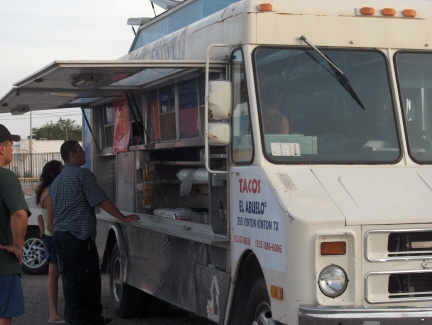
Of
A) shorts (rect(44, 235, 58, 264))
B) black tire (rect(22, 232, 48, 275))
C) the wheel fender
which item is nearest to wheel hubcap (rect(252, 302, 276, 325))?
the wheel fender

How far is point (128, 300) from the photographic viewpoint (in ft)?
28.9

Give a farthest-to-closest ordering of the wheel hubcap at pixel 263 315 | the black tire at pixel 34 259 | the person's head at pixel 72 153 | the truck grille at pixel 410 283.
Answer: the black tire at pixel 34 259 → the person's head at pixel 72 153 → the wheel hubcap at pixel 263 315 → the truck grille at pixel 410 283

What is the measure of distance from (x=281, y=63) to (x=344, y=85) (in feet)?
1.62

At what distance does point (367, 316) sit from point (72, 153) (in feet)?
15.0

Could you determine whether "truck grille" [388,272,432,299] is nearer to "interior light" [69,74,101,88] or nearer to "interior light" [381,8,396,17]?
"interior light" [381,8,396,17]

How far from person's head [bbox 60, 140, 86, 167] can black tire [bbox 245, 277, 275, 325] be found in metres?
3.37

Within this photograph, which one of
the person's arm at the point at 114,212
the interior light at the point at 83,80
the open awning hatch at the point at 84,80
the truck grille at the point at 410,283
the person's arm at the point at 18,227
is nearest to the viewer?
the truck grille at the point at 410,283

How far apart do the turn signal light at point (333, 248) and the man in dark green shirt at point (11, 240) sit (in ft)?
7.39

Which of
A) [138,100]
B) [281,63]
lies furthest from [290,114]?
[138,100]

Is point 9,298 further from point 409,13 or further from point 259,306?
point 409,13

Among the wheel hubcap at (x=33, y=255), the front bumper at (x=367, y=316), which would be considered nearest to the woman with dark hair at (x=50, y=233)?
the wheel hubcap at (x=33, y=255)

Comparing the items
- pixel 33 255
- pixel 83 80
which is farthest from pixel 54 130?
pixel 83 80

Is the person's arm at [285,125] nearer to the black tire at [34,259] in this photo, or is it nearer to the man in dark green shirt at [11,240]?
the man in dark green shirt at [11,240]

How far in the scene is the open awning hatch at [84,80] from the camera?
6031 mm
